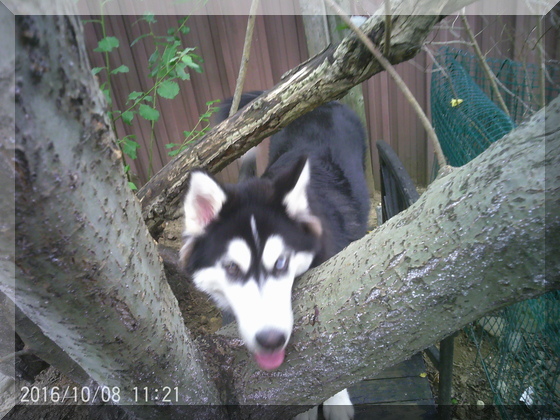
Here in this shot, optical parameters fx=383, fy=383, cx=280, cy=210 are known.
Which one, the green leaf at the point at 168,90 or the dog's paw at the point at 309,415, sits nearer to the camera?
the dog's paw at the point at 309,415

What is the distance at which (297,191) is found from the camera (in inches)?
66.2

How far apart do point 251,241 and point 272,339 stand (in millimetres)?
465

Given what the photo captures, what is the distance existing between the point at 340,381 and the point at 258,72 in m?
3.55

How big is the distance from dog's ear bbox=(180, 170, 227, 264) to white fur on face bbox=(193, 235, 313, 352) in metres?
0.17

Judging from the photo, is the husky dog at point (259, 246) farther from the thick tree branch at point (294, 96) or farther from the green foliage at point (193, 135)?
the green foliage at point (193, 135)

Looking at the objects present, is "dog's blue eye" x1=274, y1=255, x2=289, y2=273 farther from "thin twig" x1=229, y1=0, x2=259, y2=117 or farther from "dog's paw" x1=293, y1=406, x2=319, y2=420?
"thin twig" x1=229, y1=0, x2=259, y2=117

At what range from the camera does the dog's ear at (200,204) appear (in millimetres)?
1545

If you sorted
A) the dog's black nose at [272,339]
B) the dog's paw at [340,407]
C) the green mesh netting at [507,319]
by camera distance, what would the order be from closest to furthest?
the dog's black nose at [272,339]
the green mesh netting at [507,319]
the dog's paw at [340,407]

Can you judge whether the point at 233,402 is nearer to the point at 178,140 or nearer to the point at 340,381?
the point at 340,381

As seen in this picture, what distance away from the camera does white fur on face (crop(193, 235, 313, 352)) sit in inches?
51.3

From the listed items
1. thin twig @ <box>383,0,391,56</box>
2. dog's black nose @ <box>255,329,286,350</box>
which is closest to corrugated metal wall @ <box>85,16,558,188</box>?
thin twig @ <box>383,0,391,56</box>

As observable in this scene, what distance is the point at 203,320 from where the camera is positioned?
3.03 m

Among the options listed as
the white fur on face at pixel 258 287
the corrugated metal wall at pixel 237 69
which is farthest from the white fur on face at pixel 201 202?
the corrugated metal wall at pixel 237 69

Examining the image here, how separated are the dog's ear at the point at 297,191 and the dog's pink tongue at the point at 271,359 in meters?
0.65
